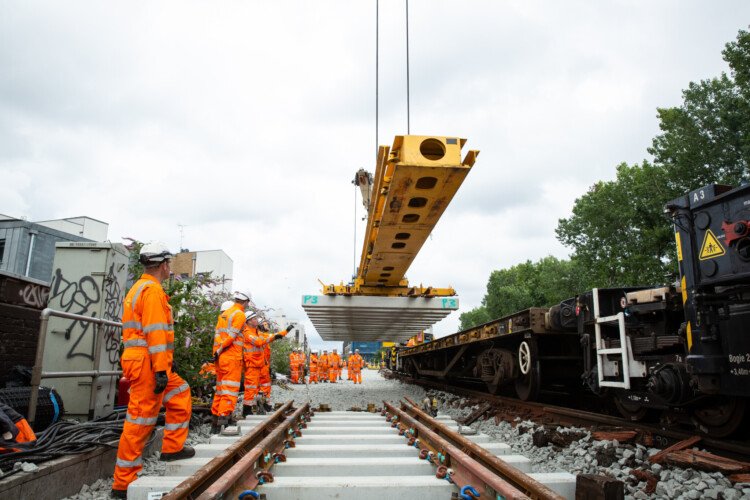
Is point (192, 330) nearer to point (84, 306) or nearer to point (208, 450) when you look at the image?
point (84, 306)

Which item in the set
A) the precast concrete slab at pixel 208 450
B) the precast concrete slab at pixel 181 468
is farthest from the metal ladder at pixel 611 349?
the precast concrete slab at pixel 181 468

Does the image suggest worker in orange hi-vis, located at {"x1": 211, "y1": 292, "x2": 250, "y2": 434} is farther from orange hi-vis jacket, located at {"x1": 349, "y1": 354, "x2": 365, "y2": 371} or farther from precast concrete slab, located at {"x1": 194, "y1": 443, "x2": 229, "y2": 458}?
orange hi-vis jacket, located at {"x1": 349, "y1": 354, "x2": 365, "y2": 371}

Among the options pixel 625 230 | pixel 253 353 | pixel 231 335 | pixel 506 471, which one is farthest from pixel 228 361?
pixel 625 230

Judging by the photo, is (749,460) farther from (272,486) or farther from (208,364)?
(208,364)

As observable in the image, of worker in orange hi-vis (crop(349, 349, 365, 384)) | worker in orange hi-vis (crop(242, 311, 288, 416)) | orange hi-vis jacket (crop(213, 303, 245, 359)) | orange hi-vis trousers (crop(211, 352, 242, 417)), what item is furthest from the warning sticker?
worker in orange hi-vis (crop(349, 349, 365, 384))

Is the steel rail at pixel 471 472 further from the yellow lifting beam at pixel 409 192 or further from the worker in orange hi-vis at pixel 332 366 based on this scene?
the worker in orange hi-vis at pixel 332 366

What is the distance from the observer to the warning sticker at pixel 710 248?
401cm

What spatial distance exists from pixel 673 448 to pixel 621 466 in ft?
1.46

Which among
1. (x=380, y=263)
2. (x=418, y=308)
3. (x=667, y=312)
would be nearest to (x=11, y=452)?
(x=667, y=312)

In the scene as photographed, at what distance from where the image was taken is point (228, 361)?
6414 mm

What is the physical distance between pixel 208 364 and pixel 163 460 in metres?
3.77

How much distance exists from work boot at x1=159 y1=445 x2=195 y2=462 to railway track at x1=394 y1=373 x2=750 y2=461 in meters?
4.00

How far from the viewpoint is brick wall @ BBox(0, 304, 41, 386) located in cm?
519

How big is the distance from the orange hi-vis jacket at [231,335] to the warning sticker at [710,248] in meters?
5.05
